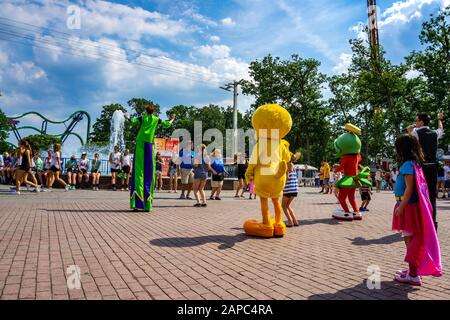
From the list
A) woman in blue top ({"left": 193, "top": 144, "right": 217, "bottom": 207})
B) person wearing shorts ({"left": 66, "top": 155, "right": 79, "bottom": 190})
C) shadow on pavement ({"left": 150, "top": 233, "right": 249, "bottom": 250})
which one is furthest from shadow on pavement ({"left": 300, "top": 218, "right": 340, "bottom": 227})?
person wearing shorts ({"left": 66, "top": 155, "right": 79, "bottom": 190})

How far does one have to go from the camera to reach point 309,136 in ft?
155

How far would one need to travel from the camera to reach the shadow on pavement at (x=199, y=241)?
510 centimetres

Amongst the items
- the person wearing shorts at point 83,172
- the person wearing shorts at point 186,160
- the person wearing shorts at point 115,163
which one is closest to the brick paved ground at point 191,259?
the person wearing shorts at point 186,160

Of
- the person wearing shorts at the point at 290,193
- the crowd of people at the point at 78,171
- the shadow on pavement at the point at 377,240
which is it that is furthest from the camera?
the crowd of people at the point at 78,171

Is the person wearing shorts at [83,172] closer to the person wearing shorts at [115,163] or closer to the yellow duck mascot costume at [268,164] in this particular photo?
the person wearing shorts at [115,163]

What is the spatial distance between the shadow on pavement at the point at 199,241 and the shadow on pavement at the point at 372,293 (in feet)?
6.58

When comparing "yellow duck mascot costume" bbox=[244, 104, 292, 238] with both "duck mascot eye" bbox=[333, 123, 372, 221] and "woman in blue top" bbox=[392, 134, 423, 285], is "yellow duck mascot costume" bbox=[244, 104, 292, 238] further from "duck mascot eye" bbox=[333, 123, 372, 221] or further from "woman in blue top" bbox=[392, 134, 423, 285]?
"duck mascot eye" bbox=[333, 123, 372, 221]

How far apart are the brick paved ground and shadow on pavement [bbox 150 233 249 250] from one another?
2 centimetres

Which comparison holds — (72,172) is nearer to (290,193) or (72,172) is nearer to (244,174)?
(244,174)

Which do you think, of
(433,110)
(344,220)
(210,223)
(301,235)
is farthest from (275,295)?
(433,110)

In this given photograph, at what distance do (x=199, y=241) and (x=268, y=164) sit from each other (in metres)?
1.66

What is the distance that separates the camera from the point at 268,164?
581 cm

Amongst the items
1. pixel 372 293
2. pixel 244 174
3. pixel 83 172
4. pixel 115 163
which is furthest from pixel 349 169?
pixel 83 172

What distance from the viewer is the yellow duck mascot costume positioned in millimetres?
5805
